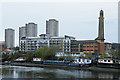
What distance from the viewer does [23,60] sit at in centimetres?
4641

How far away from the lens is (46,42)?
60.8 meters

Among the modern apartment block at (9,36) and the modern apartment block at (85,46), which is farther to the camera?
the modern apartment block at (9,36)

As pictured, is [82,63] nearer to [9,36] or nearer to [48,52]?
[48,52]

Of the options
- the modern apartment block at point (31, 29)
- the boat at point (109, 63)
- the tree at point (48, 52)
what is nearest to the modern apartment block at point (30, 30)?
the modern apartment block at point (31, 29)

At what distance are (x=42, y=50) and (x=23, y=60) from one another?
5.58 meters

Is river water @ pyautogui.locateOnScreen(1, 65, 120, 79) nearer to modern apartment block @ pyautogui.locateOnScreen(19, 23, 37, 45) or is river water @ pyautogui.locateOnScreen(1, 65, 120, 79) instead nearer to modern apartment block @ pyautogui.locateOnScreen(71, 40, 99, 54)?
modern apartment block @ pyautogui.locateOnScreen(71, 40, 99, 54)

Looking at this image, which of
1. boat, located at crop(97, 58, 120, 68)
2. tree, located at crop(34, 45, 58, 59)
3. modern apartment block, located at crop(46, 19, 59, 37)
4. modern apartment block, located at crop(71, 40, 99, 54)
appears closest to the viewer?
boat, located at crop(97, 58, 120, 68)

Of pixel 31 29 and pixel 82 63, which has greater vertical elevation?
pixel 31 29

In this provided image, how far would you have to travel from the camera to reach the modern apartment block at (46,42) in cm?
5856

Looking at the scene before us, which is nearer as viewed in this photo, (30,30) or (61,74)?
(61,74)

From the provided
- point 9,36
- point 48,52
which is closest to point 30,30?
point 9,36

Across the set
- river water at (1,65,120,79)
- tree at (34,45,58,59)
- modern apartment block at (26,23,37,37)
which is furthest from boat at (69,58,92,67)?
modern apartment block at (26,23,37,37)

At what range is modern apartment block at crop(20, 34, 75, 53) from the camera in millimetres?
58562

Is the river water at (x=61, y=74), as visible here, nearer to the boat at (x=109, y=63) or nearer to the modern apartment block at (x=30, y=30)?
the boat at (x=109, y=63)
